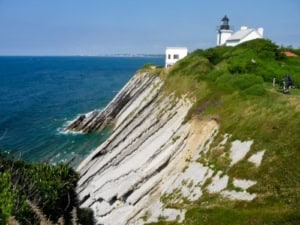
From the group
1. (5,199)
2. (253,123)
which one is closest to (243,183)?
(253,123)

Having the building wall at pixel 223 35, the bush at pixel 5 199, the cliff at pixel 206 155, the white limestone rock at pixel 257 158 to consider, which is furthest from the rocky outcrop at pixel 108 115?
the bush at pixel 5 199

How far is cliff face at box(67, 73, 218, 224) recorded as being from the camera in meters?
33.4

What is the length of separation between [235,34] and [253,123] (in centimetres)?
6250

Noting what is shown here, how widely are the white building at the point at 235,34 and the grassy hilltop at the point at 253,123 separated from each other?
2301 centimetres

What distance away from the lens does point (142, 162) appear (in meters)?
39.4

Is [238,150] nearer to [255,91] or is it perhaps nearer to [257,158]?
[257,158]

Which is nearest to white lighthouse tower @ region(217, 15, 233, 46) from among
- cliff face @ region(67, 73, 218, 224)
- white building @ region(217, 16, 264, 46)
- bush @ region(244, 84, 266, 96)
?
white building @ region(217, 16, 264, 46)

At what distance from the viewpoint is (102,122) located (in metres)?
75.7

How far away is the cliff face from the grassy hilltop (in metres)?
2.28

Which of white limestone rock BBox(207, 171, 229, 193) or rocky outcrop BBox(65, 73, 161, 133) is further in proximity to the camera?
rocky outcrop BBox(65, 73, 161, 133)

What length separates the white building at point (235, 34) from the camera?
275 feet

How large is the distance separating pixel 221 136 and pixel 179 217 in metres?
11.9

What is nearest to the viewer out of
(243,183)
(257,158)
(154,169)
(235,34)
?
(243,183)

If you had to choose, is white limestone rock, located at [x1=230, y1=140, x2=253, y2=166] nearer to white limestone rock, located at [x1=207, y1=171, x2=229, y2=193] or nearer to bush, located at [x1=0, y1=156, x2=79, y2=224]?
white limestone rock, located at [x1=207, y1=171, x2=229, y2=193]
